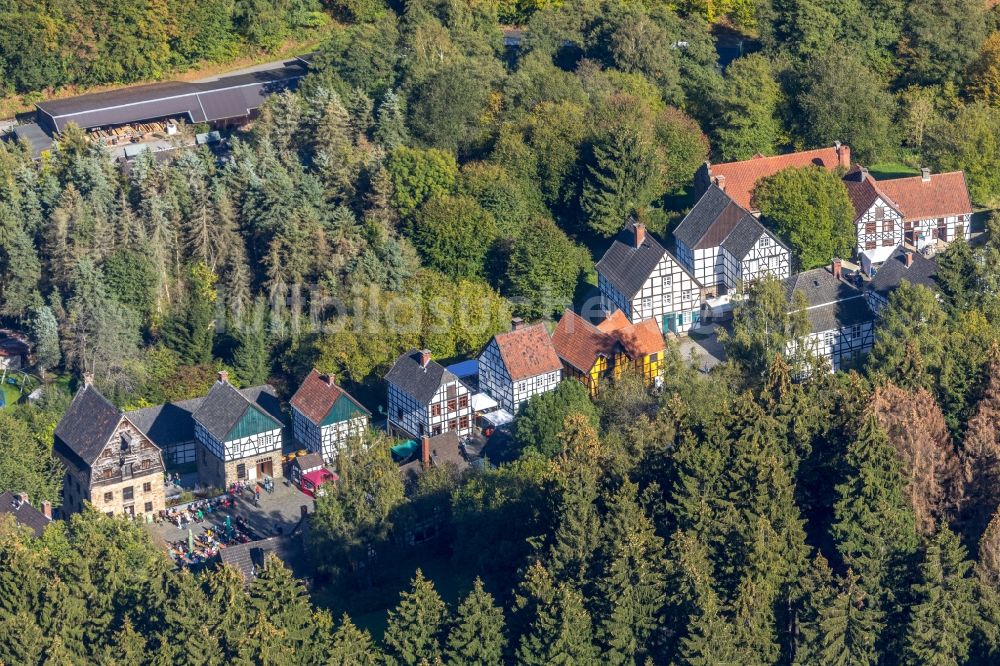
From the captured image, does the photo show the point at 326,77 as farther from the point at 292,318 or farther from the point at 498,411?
the point at 498,411

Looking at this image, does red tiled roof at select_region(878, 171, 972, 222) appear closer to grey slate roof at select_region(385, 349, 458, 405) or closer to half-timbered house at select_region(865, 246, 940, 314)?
half-timbered house at select_region(865, 246, 940, 314)

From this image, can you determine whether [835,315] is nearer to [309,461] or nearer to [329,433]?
[329,433]

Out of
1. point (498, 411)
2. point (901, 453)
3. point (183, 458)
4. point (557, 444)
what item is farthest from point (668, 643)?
point (183, 458)

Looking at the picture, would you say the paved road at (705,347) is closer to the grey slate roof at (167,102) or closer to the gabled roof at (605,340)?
the gabled roof at (605,340)

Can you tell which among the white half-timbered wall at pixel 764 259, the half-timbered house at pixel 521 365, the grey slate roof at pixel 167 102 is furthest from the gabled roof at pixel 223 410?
the grey slate roof at pixel 167 102

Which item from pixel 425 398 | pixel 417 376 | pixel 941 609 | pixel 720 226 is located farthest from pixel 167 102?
pixel 941 609

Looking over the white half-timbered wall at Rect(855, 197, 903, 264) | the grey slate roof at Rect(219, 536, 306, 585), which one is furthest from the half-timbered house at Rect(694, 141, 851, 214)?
the grey slate roof at Rect(219, 536, 306, 585)
